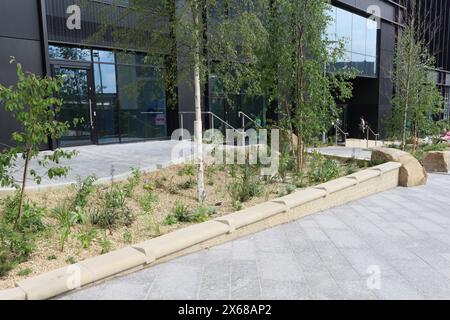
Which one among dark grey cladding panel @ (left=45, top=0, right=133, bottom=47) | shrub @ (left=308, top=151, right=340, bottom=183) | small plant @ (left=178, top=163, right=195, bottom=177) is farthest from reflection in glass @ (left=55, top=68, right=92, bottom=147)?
shrub @ (left=308, top=151, right=340, bottom=183)

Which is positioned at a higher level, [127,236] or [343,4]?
[343,4]

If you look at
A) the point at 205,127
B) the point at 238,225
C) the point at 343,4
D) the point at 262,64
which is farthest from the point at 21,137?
the point at 343,4

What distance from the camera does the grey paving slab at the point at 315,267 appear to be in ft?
11.0

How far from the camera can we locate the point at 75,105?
1173cm

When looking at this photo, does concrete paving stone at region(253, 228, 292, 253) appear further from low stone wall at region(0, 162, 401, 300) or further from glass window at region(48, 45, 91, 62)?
glass window at region(48, 45, 91, 62)

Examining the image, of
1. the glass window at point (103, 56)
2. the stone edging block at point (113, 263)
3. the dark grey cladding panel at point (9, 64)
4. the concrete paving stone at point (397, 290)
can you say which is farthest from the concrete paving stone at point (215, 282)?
the glass window at point (103, 56)

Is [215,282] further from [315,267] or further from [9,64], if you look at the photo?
[9,64]

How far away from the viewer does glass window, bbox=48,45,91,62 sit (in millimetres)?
11117

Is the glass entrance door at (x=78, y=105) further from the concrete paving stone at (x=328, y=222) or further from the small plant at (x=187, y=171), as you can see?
the concrete paving stone at (x=328, y=222)

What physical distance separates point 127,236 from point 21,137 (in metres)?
1.59

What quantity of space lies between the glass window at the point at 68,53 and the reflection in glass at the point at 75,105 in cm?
37

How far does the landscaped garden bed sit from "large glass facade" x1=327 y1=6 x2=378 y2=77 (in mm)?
15175

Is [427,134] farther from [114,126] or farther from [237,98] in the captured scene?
[114,126]
